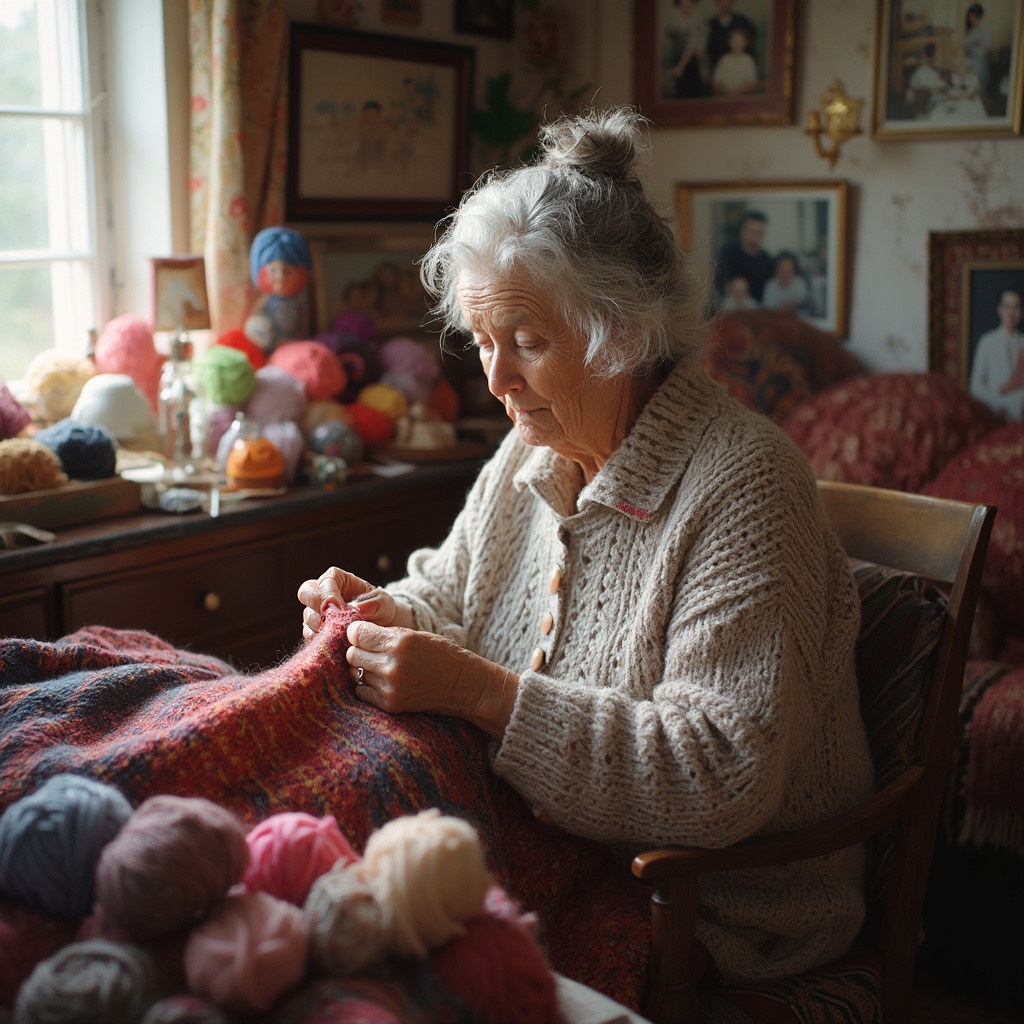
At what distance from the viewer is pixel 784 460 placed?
1.44 m

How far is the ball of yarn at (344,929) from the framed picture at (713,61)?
290 centimetres

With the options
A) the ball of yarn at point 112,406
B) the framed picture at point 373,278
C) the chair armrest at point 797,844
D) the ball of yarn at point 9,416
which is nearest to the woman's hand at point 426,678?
the chair armrest at point 797,844

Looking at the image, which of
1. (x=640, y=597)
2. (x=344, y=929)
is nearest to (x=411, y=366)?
(x=640, y=597)

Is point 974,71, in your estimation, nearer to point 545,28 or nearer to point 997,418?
point 997,418

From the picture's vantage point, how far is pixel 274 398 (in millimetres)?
2701

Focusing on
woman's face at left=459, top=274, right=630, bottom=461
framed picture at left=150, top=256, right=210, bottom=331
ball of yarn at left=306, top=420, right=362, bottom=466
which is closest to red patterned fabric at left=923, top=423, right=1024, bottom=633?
woman's face at left=459, top=274, right=630, bottom=461

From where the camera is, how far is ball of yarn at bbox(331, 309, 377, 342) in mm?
3066

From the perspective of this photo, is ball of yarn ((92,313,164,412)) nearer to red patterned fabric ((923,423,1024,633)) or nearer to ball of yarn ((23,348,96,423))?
ball of yarn ((23,348,96,423))

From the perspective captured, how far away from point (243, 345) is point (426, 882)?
7.10 feet

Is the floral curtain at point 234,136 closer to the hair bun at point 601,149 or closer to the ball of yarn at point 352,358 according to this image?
the ball of yarn at point 352,358

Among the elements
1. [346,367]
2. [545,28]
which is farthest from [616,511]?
[545,28]

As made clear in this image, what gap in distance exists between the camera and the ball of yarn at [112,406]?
252 cm

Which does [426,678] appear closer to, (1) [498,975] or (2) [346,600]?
(2) [346,600]

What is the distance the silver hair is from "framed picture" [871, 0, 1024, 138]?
5.89 feet
